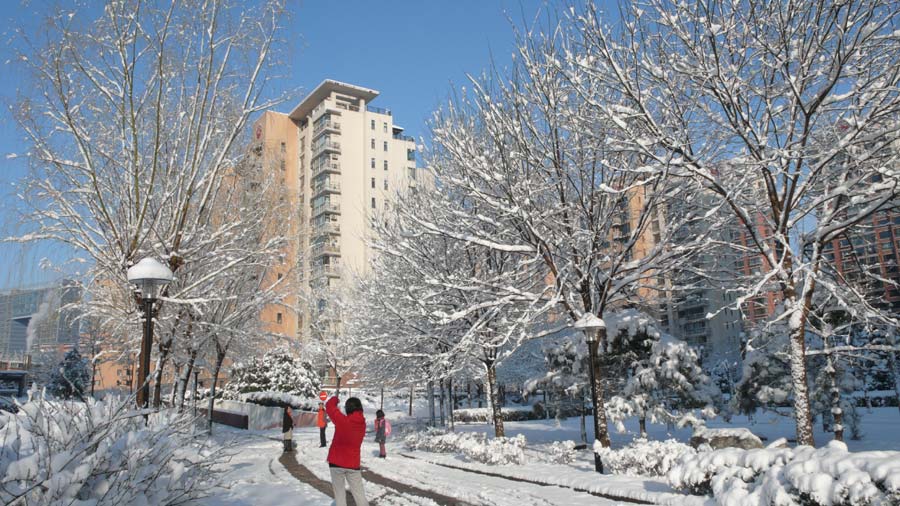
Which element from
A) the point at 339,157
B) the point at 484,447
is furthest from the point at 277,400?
the point at 339,157

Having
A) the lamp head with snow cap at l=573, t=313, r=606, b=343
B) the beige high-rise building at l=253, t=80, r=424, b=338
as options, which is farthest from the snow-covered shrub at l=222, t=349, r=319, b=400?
the beige high-rise building at l=253, t=80, r=424, b=338

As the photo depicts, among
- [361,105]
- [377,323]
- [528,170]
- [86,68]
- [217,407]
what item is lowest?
[217,407]

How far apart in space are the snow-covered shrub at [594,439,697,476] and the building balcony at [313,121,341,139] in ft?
211

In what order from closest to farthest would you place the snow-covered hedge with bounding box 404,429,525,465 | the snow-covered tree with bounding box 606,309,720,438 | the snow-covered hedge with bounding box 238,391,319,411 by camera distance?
1. the snow-covered hedge with bounding box 404,429,525,465
2. the snow-covered tree with bounding box 606,309,720,438
3. the snow-covered hedge with bounding box 238,391,319,411

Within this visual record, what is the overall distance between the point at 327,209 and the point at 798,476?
216 ft

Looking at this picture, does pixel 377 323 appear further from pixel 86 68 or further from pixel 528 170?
pixel 86 68

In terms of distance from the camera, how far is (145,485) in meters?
5.21

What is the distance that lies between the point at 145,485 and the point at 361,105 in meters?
74.6

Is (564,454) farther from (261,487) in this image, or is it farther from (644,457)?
(261,487)

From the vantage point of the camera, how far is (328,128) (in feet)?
232

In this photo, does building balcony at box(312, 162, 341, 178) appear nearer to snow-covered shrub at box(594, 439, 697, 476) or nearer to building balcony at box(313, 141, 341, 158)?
building balcony at box(313, 141, 341, 158)

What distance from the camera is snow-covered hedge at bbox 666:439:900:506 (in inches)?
232

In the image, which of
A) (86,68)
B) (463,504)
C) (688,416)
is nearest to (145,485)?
(463,504)

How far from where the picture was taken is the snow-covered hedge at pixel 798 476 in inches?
232
